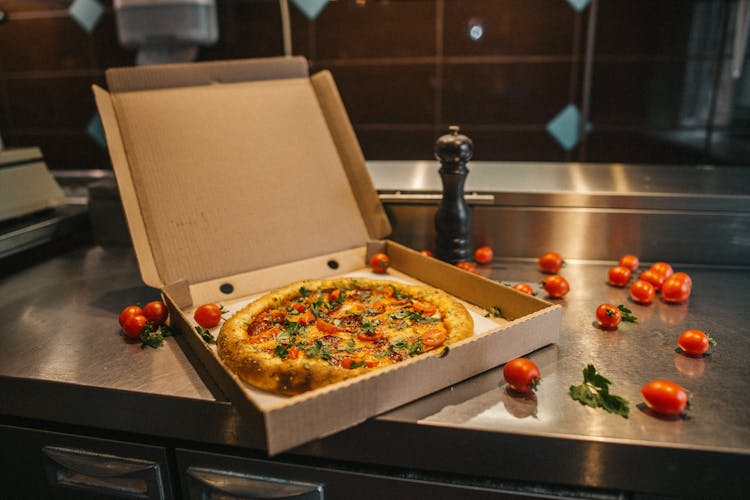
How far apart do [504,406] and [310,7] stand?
270 cm

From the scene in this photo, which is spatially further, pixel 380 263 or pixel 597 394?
pixel 380 263

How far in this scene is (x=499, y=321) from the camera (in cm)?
99

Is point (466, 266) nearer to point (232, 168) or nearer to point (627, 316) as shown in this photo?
point (627, 316)

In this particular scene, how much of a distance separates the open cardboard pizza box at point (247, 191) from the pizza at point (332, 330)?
7 centimetres

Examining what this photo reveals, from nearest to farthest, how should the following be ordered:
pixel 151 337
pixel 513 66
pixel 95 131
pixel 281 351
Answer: pixel 281 351, pixel 151 337, pixel 513 66, pixel 95 131

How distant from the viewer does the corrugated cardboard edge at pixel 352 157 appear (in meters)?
1.30

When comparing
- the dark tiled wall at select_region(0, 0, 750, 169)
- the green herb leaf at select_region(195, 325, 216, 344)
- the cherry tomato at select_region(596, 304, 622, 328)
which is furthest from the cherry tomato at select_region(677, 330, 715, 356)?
the dark tiled wall at select_region(0, 0, 750, 169)

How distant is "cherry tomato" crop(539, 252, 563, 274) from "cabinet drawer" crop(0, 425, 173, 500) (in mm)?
882

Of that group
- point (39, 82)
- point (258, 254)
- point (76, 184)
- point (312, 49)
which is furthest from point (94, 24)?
point (258, 254)

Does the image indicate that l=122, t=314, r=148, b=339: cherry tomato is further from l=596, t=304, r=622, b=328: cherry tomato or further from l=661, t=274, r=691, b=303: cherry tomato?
l=661, t=274, r=691, b=303: cherry tomato

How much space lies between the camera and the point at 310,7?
9.82 feet

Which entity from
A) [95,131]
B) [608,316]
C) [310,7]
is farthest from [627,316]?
[95,131]

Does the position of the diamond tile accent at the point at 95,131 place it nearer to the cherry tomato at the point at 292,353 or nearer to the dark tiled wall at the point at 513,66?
the dark tiled wall at the point at 513,66

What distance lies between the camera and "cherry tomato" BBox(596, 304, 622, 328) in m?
1.00
